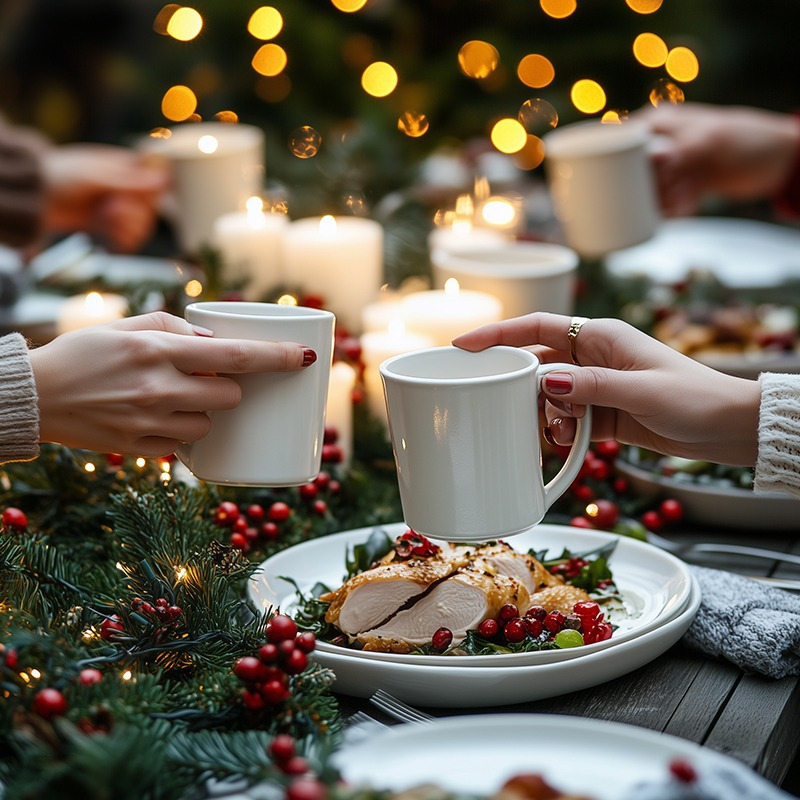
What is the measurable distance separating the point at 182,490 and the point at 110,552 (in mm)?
91

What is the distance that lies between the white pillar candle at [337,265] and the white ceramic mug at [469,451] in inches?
28.5

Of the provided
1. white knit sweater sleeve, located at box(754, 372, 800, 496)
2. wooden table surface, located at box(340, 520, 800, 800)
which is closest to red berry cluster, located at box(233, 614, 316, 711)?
wooden table surface, located at box(340, 520, 800, 800)

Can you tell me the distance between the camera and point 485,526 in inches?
35.9

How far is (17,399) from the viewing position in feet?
3.10

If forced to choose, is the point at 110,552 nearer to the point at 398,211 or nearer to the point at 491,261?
the point at 491,261

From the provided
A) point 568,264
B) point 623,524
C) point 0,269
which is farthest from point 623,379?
point 0,269

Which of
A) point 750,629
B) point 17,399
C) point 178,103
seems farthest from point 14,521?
point 178,103

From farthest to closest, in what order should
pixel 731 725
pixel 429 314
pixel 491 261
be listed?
pixel 491 261 < pixel 429 314 < pixel 731 725

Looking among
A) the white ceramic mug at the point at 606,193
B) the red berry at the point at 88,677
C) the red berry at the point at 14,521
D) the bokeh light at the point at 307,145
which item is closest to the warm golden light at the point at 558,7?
the bokeh light at the point at 307,145

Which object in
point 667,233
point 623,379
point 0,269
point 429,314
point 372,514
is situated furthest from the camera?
point 667,233

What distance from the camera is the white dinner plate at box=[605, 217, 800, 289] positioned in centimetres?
225

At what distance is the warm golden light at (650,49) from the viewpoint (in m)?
2.92

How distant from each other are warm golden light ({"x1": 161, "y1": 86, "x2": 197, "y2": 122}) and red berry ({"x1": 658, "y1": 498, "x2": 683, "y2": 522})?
2235mm

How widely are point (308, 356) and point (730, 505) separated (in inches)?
23.2
